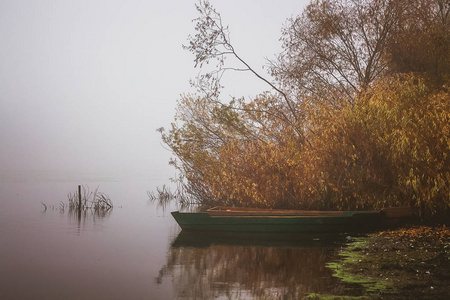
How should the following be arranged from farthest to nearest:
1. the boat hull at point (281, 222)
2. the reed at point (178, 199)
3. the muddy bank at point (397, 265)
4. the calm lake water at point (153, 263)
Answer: the reed at point (178, 199) < the boat hull at point (281, 222) < the calm lake water at point (153, 263) < the muddy bank at point (397, 265)

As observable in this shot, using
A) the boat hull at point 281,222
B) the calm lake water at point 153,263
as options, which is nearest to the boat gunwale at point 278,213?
the boat hull at point 281,222

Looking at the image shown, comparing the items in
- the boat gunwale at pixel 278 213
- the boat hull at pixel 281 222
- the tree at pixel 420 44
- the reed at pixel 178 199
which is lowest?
the boat hull at pixel 281 222

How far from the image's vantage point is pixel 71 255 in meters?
12.4

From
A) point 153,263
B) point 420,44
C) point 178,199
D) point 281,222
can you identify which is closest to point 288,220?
point 281,222

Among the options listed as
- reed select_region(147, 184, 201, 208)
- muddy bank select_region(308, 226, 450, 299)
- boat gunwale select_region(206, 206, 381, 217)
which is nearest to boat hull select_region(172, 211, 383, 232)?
boat gunwale select_region(206, 206, 381, 217)

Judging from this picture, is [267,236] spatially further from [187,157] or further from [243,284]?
[187,157]

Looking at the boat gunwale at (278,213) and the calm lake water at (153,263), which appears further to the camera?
the boat gunwale at (278,213)

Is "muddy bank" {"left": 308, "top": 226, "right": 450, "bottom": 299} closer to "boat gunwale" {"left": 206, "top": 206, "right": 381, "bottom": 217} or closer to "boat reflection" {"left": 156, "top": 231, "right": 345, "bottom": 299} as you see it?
"boat reflection" {"left": 156, "top": 231, "right": 345, "bottom": 299}

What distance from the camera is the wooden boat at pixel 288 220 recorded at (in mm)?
14266

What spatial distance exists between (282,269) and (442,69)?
12.9 metres

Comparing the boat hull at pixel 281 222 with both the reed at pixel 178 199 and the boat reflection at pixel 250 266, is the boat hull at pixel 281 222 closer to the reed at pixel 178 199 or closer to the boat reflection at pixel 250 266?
the boat reflection at pixel 250 266

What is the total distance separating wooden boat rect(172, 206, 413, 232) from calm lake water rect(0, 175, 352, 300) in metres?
0.41

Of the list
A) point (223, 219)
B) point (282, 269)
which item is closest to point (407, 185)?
point (223, 219)

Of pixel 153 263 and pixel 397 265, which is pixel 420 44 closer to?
pixel 397 265
